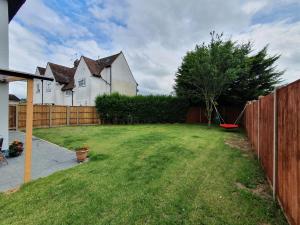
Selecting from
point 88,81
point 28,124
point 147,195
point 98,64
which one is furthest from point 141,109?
point 147,195

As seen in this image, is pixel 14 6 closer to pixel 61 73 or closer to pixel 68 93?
pixel 68 93

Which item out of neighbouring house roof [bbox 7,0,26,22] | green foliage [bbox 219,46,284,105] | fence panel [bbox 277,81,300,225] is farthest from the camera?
green foliage [bbox 219,46,284,105]

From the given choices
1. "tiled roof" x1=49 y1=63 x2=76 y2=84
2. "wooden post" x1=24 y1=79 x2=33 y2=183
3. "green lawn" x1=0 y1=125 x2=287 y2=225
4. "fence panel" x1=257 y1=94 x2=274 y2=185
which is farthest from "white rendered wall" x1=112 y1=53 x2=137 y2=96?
"fence panel" x1=257 y1=94 x2=274 y2=185

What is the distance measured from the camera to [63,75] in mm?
27812

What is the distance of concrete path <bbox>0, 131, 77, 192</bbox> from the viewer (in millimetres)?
4898

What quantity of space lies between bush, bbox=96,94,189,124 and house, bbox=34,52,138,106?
4917 mm

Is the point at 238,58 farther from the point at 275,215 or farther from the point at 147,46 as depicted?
the point at 275,215

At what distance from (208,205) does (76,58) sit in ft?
106

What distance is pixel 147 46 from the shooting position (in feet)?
60.2

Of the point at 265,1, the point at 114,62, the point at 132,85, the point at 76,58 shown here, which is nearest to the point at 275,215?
the point at 265,1

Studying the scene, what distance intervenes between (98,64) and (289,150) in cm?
2544

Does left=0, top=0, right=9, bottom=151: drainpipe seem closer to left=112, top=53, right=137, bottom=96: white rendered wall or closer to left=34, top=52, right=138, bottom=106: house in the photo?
left=34, top=52, right=138, bottom=106: house

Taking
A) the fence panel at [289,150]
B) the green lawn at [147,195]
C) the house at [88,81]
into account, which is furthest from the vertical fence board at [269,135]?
the house at [88,81]

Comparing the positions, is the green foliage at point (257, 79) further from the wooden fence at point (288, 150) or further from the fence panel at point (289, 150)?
the fence panel at point (289, 150)
